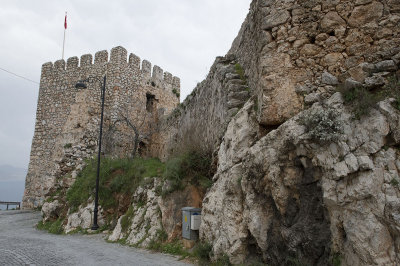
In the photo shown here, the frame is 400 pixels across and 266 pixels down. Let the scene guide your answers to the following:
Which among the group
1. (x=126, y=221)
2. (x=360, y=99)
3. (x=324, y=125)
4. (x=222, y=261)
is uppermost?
(x=360, y=99)

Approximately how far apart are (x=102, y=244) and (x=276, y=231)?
5724mm

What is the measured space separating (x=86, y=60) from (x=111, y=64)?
68.7 inches

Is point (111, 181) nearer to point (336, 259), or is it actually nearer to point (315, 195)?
point (315, 195)

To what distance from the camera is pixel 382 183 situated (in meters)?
3.62

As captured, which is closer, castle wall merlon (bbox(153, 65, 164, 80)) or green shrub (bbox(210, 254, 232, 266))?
green shrub (bbox(210, 254, 232, 266))

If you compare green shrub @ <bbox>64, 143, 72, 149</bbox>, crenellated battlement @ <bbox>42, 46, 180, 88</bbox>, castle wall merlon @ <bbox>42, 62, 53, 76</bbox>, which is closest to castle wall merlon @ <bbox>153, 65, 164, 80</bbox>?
crenellated battlement @ <bbox>42, 46, 180, 88</bbox>

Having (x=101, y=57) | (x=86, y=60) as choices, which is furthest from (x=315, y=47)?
(x=86, y=60)

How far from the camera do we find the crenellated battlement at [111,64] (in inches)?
687

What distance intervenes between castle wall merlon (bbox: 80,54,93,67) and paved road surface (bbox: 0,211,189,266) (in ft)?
34.2

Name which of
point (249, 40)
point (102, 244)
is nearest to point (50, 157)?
point (102, 244)

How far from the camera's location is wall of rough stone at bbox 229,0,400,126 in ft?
15.9

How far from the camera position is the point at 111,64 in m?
17.4

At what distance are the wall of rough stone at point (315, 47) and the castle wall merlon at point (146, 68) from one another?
13.9 m

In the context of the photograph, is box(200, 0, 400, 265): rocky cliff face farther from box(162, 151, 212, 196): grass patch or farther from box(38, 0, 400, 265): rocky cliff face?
box(162, 151, 212, 196): grass patch
